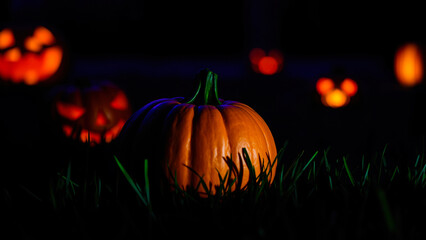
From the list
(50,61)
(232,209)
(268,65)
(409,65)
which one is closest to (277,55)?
(268,65)

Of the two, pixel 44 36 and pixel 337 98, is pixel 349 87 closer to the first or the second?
pixel 337 98

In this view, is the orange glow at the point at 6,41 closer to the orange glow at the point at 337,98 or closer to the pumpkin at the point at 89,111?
the pumpkin at the point at 89,111

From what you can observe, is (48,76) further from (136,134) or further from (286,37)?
(286,37)

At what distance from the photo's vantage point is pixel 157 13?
6562 mm

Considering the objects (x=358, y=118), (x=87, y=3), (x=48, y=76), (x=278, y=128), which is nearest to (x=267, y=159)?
(x=278, y=128)

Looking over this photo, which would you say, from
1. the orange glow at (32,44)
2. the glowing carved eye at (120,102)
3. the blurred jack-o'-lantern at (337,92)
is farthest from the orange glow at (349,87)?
the orange glow at (32,44)

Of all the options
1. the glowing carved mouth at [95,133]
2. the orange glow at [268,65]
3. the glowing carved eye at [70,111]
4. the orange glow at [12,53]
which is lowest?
the glowing carved mouth at [95,133]

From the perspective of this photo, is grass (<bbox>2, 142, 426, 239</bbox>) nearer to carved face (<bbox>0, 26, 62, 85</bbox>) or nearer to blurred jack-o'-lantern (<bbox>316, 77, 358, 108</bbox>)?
blurred jack-o'-lantern (<bbox>316, 77, 358, 108</bbox>)

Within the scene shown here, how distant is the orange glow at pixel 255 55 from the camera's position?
4625mm

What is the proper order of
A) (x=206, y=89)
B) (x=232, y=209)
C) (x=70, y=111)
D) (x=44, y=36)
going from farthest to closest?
(x=44, y=36)
(x=70, y=111)
(x=206, y=89)
(x=232, y=209)

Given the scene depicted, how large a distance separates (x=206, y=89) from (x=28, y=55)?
2244 millimetres

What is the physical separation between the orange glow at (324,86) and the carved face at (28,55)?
212cm

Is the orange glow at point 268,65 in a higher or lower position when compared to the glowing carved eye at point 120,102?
higher

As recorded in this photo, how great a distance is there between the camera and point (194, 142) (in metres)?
1.15
